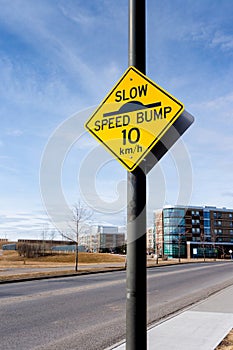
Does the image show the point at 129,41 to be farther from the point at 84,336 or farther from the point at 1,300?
the point at 1,300

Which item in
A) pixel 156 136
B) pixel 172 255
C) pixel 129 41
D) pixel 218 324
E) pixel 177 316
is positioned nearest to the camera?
pixel 156 136

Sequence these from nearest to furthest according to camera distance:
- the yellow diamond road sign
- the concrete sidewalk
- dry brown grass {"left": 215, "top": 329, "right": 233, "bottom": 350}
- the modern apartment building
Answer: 1. the yellow diamond road sign
2. dry brown grass {"left": 215, "top": 329, "right": 233, "bottom": 350}
3. the concrete sidewalk
4. the modern apartment building

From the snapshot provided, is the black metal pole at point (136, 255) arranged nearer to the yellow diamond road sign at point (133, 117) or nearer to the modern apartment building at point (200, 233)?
the yellow diamond road sign at point (133, 117)

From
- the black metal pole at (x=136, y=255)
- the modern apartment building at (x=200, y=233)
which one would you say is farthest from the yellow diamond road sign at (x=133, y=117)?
the modern apartment building at (x=200, y=233)

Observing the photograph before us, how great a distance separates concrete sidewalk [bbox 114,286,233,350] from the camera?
6.47m

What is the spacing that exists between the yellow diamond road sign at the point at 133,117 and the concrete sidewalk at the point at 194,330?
4.32 m

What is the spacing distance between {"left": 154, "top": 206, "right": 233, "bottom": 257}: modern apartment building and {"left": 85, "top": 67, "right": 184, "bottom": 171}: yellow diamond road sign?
318 ft

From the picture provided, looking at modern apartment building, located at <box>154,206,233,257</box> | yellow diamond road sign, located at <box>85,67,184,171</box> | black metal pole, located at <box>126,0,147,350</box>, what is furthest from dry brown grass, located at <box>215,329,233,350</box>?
modern apartment building, located at <box>154,206,233,257</box>

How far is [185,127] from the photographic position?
3.00 m

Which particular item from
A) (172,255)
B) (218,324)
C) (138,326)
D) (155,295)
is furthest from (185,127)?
(172,255)

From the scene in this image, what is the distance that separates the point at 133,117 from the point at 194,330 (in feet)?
19.3

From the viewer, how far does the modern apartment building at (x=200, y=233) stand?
102500 millimetres

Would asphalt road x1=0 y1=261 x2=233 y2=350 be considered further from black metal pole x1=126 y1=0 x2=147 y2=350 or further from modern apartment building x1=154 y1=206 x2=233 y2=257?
modern apartment building x1=154 y1=206 x2=233 y2=257

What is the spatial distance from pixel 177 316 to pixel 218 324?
51.2 inches
